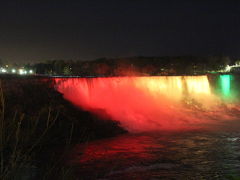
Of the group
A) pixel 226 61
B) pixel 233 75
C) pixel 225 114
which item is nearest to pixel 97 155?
pixel 225 114

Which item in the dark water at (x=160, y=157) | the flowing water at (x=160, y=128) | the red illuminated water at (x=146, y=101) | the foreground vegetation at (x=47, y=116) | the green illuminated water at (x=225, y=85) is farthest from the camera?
the green illuminated water at (x=225, y=85)

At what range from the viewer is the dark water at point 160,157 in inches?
562

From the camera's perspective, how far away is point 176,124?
2778cm

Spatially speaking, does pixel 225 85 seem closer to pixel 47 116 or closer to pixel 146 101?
pixel 146 101

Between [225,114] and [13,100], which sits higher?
[13,100]

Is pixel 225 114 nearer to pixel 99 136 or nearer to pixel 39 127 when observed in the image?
pixel 99 136

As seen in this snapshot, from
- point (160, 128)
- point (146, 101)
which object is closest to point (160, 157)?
point (160, 128)

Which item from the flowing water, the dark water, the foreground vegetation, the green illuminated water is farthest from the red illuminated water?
the green illuminated water

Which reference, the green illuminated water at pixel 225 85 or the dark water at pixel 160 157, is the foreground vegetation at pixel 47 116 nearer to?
the dark water at pixel 160 157

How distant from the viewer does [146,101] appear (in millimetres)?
33062

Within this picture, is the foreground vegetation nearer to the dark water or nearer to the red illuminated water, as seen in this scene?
the dark water

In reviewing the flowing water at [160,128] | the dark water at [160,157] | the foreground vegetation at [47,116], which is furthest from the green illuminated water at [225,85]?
the dark water at [160,157]

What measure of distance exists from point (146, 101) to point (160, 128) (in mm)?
7305

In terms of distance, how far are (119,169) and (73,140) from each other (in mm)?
6364
